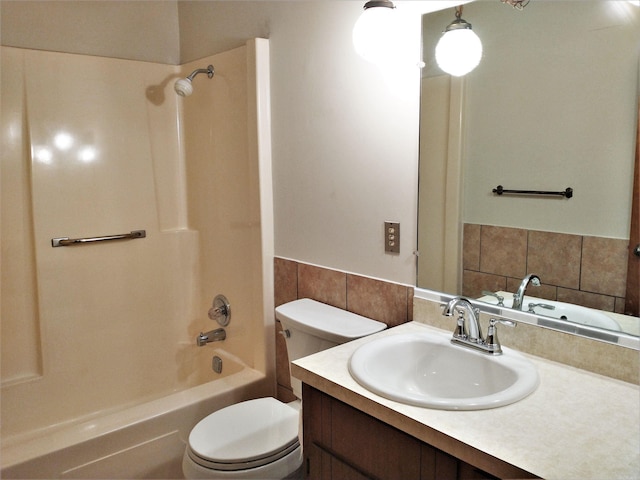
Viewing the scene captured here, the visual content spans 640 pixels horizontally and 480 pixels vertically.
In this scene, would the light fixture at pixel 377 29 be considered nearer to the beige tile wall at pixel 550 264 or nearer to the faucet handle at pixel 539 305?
the beige tile wall at pixel 550 264

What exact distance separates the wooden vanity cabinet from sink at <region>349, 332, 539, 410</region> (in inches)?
3.6

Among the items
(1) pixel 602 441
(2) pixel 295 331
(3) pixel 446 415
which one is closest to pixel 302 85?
(2) pixel 295 331

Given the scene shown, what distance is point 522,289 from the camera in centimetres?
138

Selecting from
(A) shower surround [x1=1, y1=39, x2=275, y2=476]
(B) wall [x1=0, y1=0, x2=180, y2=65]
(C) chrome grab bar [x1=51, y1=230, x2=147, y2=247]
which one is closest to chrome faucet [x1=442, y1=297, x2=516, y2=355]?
(A) shower surround [x1=1, y1=39, x2=275, y2=476]

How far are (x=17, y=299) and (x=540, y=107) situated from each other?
212 centimetres

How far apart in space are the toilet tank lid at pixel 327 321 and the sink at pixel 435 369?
18 cm

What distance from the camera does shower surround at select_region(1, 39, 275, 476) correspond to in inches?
85.7

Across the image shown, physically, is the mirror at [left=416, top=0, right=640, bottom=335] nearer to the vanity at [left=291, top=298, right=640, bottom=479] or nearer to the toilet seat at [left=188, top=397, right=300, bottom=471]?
the vanity at [left=291, top=298, right=640, bottom=479]

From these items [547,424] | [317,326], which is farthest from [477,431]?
[317,326]

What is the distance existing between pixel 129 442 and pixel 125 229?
40.7 inches

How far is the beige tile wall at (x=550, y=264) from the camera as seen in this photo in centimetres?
122

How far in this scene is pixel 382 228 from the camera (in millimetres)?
1709

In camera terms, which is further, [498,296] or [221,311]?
[221,311]

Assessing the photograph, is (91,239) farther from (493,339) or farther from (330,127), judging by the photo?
(493,339)
